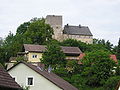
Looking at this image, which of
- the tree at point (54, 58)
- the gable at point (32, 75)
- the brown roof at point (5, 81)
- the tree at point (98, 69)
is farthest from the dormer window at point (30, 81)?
the tree at point (54, 58)

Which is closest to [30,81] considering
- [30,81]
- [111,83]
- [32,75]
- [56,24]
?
[30,81]

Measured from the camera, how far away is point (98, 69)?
207 feet

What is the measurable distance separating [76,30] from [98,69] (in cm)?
6990

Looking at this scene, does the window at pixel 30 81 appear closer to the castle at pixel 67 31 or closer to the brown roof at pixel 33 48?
the brown roof at pixel 33 48

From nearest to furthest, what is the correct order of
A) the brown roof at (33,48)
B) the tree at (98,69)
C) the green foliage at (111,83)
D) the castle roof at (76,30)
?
the green foliage at (111,83) → the tree at (98,69) → the brown roof at (33,48) → the castle roof at (76,30)

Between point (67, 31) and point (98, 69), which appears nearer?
point (98, 69)

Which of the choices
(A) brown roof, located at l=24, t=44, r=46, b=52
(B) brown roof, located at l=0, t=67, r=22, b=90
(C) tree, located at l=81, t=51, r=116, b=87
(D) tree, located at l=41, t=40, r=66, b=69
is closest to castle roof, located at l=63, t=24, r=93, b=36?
(A) brown roof, located at l=24, t=44, r=46, b=52

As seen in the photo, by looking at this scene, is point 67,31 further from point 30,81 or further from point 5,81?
point 5,81

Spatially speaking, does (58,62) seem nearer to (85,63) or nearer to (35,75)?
(85,63)

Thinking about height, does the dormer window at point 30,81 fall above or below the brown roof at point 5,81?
below

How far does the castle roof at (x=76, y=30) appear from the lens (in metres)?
129

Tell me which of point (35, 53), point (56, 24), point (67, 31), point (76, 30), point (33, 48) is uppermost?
point (56, 24)

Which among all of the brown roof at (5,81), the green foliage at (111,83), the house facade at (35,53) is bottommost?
A: the green foliage at (111,83)

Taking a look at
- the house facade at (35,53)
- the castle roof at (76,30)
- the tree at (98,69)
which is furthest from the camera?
the castle roof at (76,30)
